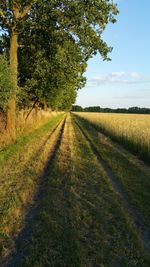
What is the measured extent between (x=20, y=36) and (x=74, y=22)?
4550 mm

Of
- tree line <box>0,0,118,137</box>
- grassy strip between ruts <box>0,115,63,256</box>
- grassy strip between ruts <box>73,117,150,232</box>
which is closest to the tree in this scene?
tree line <box>0,0,118,137</box>

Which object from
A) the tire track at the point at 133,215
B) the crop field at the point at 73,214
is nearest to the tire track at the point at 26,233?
the crop field at the point at 73,214

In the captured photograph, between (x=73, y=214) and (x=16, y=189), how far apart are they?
8.96 ft

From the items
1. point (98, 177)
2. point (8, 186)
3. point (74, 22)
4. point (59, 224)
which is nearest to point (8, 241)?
point (59, 224)

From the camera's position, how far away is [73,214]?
27.2 ft

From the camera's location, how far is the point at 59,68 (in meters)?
23.5

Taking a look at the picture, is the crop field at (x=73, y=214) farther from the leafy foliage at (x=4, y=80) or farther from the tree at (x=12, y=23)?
the tree at (x=12, y=23)

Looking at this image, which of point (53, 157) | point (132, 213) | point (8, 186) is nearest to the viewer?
point (132, 213)

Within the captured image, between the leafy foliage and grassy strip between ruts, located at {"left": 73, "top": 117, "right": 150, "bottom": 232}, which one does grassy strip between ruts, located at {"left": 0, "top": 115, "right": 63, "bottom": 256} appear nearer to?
grassy strip between ruts, located at {"left": 73, "top": 117, "right": 150, "bottom": 232}

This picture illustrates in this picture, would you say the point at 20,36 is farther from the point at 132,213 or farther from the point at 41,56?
the point at 132,213

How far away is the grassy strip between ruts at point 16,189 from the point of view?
287 inches

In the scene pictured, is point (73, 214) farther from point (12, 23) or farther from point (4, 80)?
point (12, 23)

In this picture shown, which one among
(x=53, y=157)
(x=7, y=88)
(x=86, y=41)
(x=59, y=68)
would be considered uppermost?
(x=86, y=41)

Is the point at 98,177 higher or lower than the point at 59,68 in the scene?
lower
